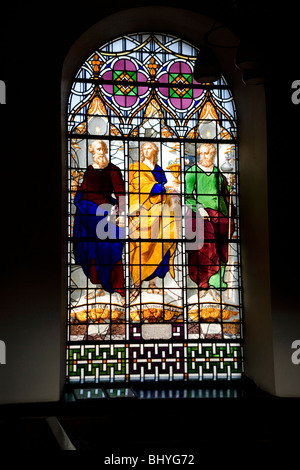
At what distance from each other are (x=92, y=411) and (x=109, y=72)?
11.3ft

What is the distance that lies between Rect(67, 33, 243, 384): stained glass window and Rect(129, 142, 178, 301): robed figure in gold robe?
0.4 inches

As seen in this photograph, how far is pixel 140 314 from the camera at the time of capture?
6.28 meters

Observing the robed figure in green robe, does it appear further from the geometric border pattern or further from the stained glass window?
the geometric border pattern

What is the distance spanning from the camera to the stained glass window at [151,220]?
20.4ft

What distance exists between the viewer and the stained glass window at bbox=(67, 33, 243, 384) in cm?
622

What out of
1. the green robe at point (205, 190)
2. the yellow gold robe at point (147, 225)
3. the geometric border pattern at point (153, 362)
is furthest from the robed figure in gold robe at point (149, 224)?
the geometric border pattern at point (153, 362)

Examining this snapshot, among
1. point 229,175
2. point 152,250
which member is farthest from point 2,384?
point 229,175

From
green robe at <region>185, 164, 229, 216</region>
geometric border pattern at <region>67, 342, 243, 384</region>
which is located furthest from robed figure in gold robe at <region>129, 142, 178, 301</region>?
geometric border pattern at <region>67, 342, 243, 384</region>

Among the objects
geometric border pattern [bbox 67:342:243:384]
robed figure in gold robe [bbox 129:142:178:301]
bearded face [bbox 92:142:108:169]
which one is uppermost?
bearded face [bbox 92:142:108:169]

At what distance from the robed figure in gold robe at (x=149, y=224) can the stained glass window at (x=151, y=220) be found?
0.01 meters

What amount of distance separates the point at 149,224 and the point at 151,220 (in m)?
0.05

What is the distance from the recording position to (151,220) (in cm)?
643

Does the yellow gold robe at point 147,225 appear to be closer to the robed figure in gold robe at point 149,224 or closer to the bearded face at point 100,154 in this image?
the robed figure in gold robe at point 149,224
